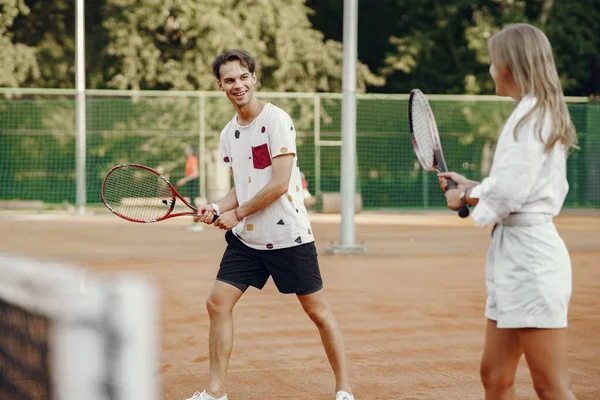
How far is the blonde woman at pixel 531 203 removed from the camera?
134 inches

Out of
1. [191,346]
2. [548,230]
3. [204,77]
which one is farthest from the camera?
[204,77]

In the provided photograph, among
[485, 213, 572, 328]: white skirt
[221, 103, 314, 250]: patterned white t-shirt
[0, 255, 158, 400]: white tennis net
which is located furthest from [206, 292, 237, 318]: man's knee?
[0, 255, 158, 400]: white tennis net

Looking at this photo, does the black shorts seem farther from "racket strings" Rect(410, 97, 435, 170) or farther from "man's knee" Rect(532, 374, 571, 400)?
"man's knee" Rect(532, 374, 571, 400)

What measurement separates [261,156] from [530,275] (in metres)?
1.83

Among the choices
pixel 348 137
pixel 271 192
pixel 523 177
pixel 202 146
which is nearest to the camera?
pixel 523 177

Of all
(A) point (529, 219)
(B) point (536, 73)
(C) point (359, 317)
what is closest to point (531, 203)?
(A) point (529, 219)

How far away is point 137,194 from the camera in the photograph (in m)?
5.88

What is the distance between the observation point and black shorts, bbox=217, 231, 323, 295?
16.4 ft

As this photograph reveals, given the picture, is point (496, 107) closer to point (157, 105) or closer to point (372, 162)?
point (372, 162)

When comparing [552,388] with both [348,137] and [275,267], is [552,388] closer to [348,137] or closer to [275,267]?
[275,267]

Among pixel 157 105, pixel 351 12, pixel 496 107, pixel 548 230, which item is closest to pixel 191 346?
pixel 548 230

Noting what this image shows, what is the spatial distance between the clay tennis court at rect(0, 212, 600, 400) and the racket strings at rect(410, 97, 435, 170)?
5.37ft

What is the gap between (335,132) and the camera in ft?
84.2

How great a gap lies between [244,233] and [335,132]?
816 inches
